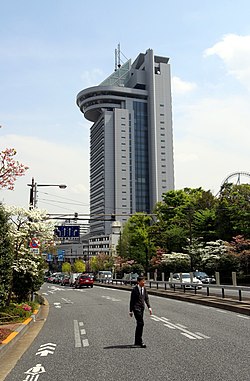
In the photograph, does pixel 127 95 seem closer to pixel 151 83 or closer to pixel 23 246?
pixel 151 83

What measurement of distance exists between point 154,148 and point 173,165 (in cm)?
1002

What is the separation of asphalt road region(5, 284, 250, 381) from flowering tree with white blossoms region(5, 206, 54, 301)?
5.35 m

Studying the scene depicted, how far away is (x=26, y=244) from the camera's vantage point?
2131cm

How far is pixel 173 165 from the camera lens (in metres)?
164

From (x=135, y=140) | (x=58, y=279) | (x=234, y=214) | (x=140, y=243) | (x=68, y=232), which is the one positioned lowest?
(x=58, y=279)

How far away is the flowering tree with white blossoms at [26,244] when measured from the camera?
65.0ft

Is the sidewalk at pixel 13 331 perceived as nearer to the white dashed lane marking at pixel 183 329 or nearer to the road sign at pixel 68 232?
the white dashed lane marking at pixel 183 329

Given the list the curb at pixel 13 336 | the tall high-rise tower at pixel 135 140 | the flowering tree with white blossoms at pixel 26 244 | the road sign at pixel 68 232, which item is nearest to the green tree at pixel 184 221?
the road sign at pixel 68 232

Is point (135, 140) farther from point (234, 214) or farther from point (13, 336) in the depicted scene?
point (13, 336)

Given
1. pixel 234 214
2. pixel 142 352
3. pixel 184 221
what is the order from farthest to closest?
pixel 184 221, pixel 234 214, pixel 142 352

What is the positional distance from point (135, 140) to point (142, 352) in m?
160

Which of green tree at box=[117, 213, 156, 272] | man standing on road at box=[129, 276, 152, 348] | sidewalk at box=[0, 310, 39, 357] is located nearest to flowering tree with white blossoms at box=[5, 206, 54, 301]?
sidewalk at box=[0, 310, 39, 357]

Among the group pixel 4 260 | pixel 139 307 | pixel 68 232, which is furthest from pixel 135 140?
pixel 139 307

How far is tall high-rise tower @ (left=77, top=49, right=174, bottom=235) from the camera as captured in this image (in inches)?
6378
